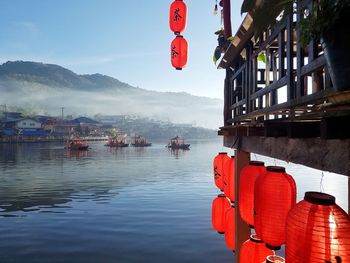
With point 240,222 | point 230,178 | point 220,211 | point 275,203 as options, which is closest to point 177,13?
point 230,178

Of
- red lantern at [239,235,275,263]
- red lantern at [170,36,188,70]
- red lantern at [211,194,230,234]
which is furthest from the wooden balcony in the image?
red lantern at [170,36,188,70]

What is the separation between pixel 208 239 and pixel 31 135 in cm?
9584

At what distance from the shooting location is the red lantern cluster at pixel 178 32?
12234mm

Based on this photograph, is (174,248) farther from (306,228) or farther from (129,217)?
(306,228)

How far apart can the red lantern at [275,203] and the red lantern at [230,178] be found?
306 cm

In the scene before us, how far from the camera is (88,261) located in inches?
464

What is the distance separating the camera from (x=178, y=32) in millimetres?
12773

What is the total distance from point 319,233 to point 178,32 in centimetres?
1136

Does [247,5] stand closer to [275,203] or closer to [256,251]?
[275,203]

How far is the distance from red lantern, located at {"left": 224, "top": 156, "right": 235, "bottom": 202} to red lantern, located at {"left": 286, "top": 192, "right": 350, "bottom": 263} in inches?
168

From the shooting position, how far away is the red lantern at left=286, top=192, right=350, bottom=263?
8.41ft

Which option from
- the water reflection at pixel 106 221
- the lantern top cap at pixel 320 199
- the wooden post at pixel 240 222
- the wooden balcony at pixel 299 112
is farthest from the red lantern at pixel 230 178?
the water reflection at pixel 106 221

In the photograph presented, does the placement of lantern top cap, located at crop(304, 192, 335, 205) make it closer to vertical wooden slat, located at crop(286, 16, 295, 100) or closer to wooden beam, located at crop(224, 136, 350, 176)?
wooden beam, located at crop(224, 136, 350, 176)

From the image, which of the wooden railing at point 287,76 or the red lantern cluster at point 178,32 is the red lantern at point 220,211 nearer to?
the wooden railing at point 287,76
